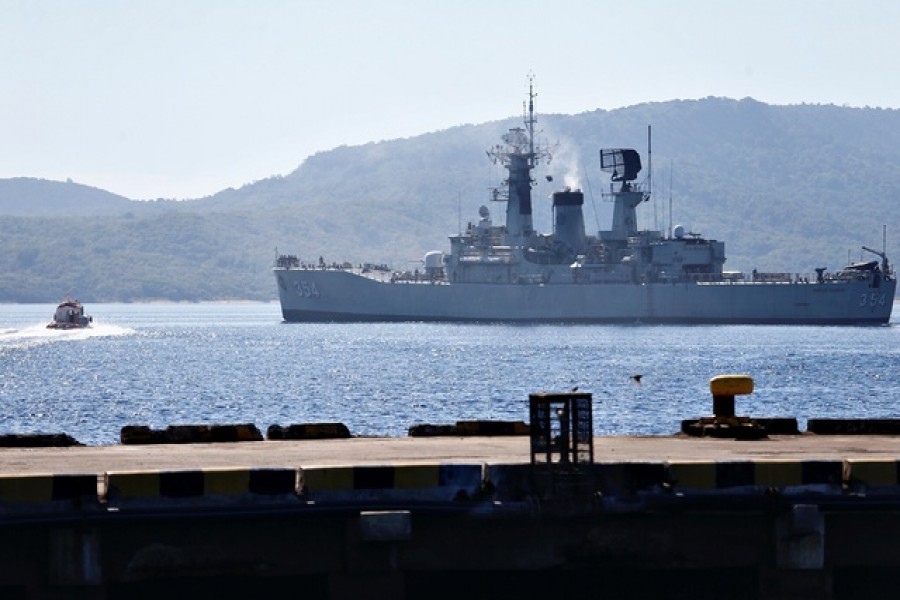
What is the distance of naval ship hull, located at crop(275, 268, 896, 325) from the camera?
13762 cm

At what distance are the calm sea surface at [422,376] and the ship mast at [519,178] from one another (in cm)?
2140

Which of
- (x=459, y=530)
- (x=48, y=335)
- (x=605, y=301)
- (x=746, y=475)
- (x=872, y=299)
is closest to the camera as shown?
(x=459, y=530)

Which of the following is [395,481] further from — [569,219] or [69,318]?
[569,219]

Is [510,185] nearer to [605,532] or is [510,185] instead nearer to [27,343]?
[27,343]

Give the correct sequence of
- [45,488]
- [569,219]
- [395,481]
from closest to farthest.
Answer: [45,488] < [395,481] < [569,219]

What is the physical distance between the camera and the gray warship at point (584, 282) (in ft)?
454

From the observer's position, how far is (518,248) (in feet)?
481

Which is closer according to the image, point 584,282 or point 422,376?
point 422,376

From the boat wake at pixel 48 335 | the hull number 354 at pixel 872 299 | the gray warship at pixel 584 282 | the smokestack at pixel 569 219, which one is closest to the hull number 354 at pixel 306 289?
the gray warship at pixel 584 282

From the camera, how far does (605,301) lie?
465 feet

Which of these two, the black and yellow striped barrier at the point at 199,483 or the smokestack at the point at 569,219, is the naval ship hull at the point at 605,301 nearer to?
the smokestack at the point at 569,219

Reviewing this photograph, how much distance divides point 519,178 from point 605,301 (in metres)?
16.7

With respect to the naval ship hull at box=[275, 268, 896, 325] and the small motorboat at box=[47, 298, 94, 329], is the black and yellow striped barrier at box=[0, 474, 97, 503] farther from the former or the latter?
the small motorboat at box=[47, 298, 94, 329]

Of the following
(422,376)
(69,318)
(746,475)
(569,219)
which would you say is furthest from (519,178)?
(746,475)
